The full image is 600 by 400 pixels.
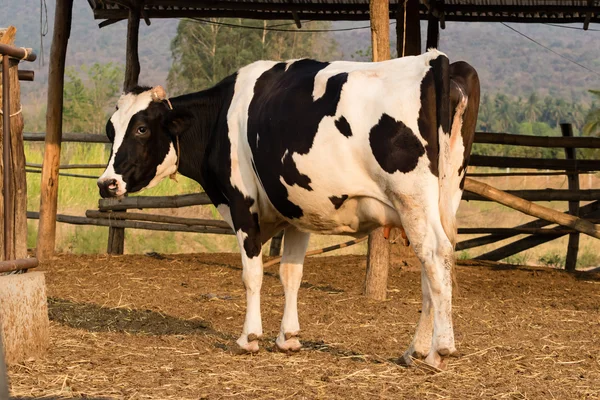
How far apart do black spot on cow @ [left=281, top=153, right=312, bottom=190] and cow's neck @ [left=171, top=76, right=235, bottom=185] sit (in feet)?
3.08

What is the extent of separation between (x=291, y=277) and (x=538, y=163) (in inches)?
256

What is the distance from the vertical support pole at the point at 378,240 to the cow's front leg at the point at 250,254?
2054 mm

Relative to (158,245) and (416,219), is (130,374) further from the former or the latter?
(158,245)

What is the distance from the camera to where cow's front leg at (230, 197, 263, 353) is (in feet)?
18.9

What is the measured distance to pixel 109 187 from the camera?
6113mm

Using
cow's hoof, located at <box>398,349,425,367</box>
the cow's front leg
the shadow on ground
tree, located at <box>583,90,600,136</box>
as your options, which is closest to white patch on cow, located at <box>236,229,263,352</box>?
the cow's front leg

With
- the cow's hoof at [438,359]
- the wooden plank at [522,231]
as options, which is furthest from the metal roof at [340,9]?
the cow's hoof at [438,359]

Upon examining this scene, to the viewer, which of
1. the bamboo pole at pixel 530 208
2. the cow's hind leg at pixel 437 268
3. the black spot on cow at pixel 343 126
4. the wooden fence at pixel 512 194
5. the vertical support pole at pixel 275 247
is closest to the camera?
the cow's hind leg at pixel 437 268

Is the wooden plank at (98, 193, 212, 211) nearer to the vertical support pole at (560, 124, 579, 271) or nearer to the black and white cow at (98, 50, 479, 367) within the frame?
the vertical support pole at (560, 124, 579, 271)

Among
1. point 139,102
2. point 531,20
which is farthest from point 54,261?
point 531,20

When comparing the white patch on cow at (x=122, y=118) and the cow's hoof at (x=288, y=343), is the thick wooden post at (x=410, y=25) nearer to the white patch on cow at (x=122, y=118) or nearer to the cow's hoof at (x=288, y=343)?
the white patch on cow at (x=122, y=118)

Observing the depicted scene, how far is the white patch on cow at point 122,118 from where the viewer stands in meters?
6.15

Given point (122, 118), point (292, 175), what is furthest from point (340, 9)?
point (292, 175)

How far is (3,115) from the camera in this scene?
5.55 metres
